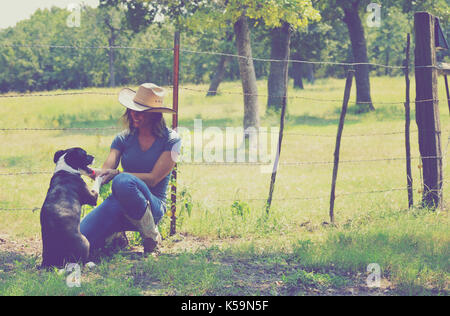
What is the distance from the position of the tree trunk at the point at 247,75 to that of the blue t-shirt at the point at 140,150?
9.01 m

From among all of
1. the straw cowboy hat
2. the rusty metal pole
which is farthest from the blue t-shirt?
the rusty metal pole

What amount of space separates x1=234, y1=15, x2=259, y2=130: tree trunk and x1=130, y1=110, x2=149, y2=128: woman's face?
905cm

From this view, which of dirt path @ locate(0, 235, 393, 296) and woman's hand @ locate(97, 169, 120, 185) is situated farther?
woman's hand @ locate(97, 169, 120, 185)

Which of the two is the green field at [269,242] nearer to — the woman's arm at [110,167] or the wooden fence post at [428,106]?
the wooden fence post at [428,106]

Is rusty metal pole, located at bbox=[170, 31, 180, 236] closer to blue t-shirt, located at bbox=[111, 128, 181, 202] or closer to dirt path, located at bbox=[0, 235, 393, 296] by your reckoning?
dirt path, located at bbox=[0, 235, 393, 296]

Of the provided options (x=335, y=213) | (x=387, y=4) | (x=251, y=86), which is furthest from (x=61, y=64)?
(x=335, y=213)

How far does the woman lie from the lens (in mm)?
5043

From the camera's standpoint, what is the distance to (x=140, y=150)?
5.27 metres

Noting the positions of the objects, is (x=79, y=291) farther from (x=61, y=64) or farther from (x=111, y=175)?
(x=61, y=64)

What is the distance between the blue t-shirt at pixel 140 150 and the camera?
5.25 m

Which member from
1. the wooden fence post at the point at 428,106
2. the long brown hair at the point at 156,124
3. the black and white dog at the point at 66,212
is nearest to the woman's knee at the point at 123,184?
the black and white dog at the point at 66,212

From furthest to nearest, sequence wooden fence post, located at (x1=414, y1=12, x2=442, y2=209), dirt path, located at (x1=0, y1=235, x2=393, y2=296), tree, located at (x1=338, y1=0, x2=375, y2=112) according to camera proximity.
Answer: tree, located at (x1=338, y1=0, x2=375, y2=112) < wooden fence post, located at (x1=414, y1=12, x2=442, y2=209) < dirt path, located at (x1=0, y1=235, x2=393, y2=296)

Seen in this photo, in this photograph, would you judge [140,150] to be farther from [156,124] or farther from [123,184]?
[123,184]

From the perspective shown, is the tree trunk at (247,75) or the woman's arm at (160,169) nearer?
the woman's arm at (160,169)
